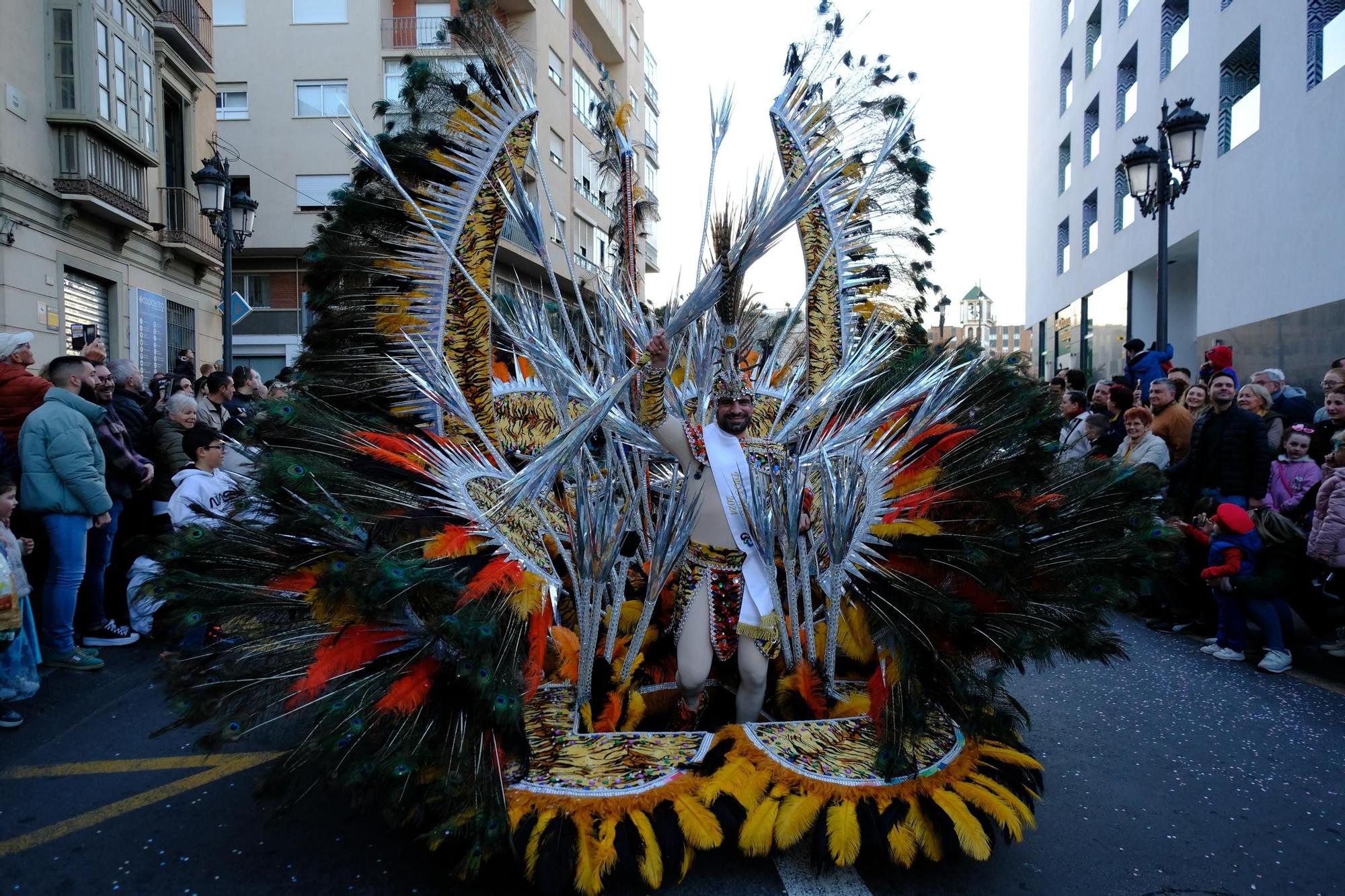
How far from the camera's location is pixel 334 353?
15.4 ft

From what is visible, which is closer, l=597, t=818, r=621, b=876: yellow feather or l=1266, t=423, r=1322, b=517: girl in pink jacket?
l=597, t=818, r=621, b=876: yellow feather

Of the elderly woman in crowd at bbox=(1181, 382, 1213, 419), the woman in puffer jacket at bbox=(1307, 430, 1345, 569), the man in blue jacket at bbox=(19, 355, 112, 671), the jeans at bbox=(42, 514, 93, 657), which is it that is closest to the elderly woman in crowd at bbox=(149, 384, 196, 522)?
the man in blue jacket at bbox=(19, 355, 112, 671)

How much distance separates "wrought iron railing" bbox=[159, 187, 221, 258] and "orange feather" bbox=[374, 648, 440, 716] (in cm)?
1704

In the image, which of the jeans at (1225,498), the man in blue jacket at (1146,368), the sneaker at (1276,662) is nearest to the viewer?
the sneaker at (1276,662)

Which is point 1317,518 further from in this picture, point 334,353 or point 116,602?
point 116,602

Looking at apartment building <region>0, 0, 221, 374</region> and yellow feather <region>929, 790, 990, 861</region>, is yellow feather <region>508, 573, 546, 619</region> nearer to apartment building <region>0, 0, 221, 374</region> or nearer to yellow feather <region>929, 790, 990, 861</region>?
yellow feather <region>929, 790, 990, 861</region>

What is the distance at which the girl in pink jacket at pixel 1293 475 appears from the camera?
622 cm

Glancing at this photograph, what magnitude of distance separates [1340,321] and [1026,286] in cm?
2359

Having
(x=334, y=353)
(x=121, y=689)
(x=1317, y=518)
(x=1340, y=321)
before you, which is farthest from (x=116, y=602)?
(x=1340, y=321)

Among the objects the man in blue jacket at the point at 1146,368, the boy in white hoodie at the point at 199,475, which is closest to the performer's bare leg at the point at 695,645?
the boy in white hoodie at the point at 199,475

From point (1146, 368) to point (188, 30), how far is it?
18.5 m

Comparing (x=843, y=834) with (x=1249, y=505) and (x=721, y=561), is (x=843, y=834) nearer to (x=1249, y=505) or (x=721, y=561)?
(x=721, y=561)

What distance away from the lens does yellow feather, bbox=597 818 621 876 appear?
108 inches

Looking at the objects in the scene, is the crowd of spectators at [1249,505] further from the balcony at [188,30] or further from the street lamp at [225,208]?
the balcony at [188,30]
